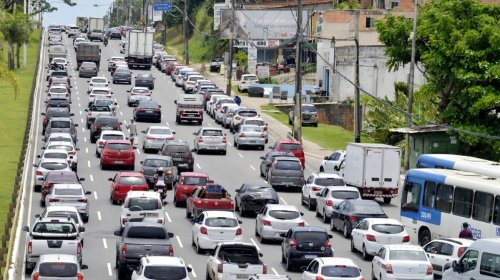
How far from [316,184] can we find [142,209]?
10.1m

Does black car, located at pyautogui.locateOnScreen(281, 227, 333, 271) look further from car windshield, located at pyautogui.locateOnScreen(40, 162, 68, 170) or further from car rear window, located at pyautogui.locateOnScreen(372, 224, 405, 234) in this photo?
car windshield, located at pyautogui.locateOnScreen(40, 162, 68, 170)

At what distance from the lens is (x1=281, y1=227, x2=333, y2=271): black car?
40.2 meters

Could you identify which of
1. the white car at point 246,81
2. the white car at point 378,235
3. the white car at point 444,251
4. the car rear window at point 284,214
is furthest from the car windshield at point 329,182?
the white car at point 246,81

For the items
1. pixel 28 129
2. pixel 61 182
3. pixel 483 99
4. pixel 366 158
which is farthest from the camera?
pixel 28 129

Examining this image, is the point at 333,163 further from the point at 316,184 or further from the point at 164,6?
the point at 164,6

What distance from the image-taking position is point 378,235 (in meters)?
42.2

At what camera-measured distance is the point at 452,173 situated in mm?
45344

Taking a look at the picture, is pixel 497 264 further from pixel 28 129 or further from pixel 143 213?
pixel 28 129

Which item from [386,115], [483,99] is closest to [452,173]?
[483,99]

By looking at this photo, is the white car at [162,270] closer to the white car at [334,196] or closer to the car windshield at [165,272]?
the car windshield at [165,272]

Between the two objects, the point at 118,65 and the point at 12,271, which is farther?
the point at 118,65

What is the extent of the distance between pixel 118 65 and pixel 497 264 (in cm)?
8610

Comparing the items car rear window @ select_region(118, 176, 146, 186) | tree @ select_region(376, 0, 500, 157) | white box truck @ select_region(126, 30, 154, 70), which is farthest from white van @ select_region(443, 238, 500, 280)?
white box truck @ select_region(126, 30, 154, 70)

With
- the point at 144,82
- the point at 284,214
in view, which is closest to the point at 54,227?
the point at 284,214
